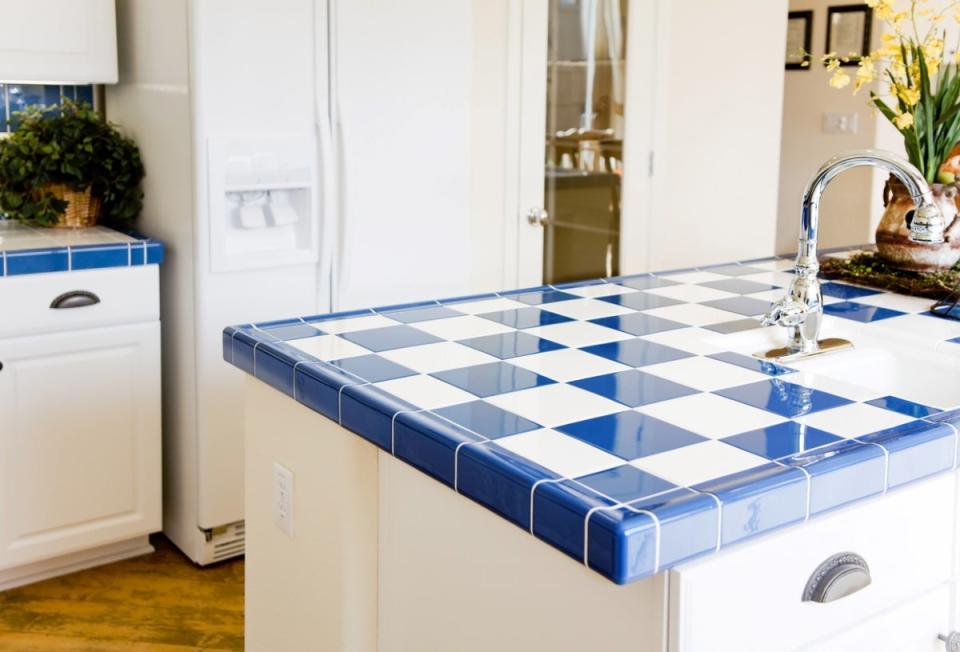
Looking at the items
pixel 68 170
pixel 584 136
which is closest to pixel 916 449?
pixel 68 170

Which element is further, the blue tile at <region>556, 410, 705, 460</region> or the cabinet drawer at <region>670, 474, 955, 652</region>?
the blue tile at <region>556, 410, 705, 460</region>

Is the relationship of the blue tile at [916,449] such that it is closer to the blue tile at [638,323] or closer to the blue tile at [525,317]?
the blue tile at [638,323]

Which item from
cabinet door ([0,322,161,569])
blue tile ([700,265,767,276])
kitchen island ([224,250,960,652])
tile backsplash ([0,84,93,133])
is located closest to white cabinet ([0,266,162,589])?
cabinet door ([0,322,161,569])

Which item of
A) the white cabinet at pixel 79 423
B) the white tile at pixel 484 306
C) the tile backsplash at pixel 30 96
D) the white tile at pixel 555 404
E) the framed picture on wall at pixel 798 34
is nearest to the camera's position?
the white tile at pixel 555 404

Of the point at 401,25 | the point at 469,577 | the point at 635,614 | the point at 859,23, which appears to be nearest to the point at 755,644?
the point at 635,614

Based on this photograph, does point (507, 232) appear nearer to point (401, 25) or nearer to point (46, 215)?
point (401, 25)

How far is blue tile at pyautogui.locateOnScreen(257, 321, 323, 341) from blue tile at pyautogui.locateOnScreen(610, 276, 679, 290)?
2.66 feet

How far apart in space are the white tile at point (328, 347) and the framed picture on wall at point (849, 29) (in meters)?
5.10

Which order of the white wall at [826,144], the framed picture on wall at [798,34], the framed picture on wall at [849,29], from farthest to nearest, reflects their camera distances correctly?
1. the framed picture on wall at [798,34]
2. the framed picture on wall at [849,29]
3. the white wall at [826,144]

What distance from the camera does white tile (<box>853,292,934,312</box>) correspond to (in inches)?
92.4

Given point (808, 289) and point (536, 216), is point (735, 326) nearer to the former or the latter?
point (808, 289)

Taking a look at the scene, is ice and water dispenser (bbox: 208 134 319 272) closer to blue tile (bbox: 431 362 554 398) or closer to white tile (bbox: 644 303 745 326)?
white tile (bbox: 644 303 745 326)

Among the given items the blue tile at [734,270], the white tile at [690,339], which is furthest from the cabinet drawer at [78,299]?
the white tile at [690,339]

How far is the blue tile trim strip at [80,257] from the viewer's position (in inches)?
113
